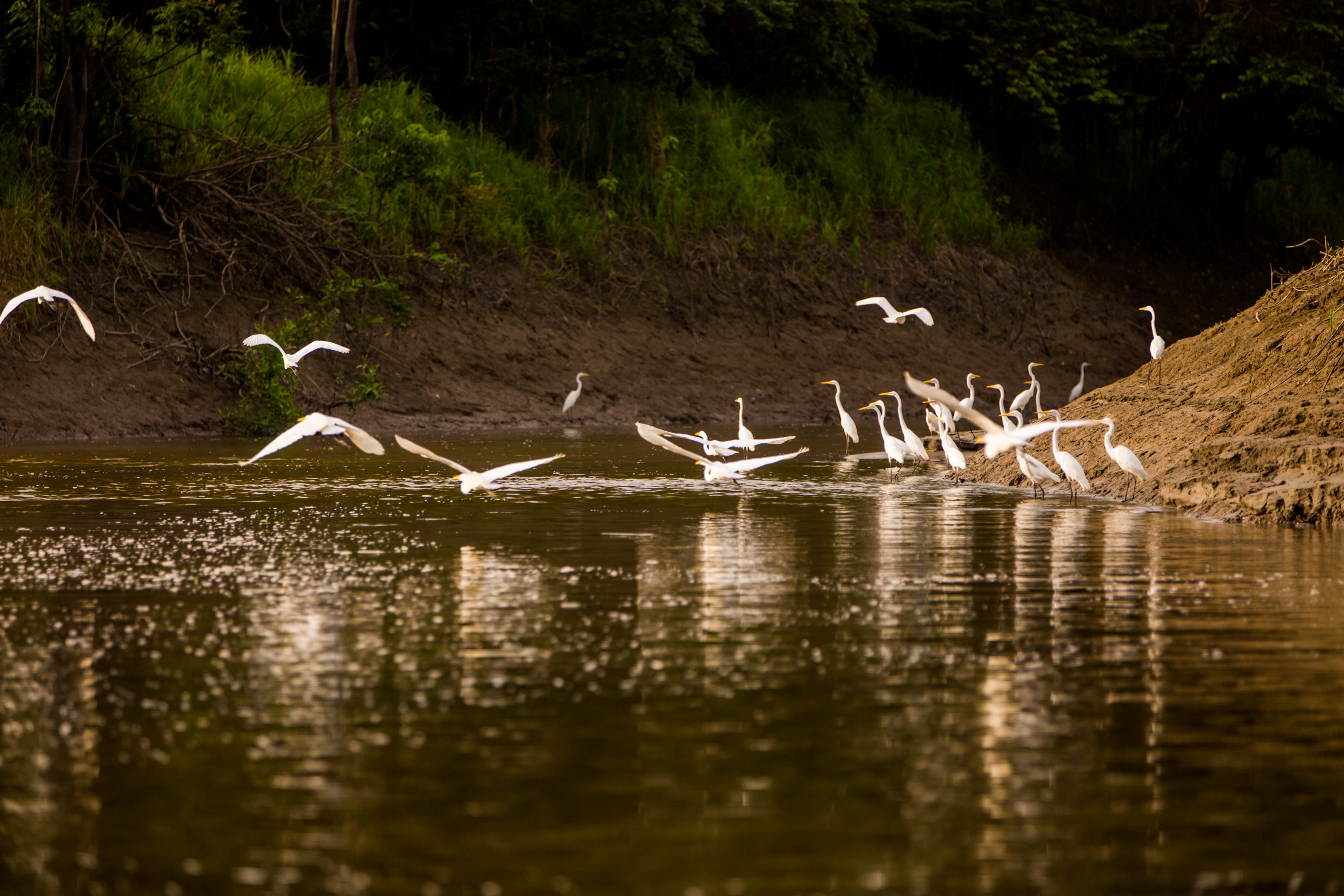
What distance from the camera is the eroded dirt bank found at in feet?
66.9

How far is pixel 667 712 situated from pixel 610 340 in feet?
65.0

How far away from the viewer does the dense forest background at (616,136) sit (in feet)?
71.8

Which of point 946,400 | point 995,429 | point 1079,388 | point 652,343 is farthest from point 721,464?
point 652,343

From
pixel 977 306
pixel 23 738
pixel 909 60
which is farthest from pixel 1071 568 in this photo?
pixel 909 60

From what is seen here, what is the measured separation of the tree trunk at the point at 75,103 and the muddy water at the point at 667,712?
491 inches

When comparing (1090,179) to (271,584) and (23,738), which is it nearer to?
(271,584)

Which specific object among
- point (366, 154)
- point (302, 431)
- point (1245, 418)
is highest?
point (366, 154)

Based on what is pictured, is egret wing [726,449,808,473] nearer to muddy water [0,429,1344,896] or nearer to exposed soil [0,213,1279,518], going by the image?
muddy water [0,429,1344,896]

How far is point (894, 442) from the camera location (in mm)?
15461

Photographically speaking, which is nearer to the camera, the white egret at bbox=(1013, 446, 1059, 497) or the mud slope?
the mud slope

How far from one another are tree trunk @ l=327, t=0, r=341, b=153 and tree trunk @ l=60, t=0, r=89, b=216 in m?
3.46

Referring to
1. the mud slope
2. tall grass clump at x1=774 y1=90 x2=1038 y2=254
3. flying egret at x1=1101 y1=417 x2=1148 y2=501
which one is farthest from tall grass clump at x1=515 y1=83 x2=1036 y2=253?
flying egret at x1=1101 y1=417 x2=1148 y2=501

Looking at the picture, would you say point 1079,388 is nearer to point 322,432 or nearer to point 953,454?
point 953,454

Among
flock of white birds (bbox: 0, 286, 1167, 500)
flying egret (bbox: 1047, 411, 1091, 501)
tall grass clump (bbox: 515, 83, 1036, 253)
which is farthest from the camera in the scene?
tall grass clump (bbox: 515, 83, 1036, 253)
